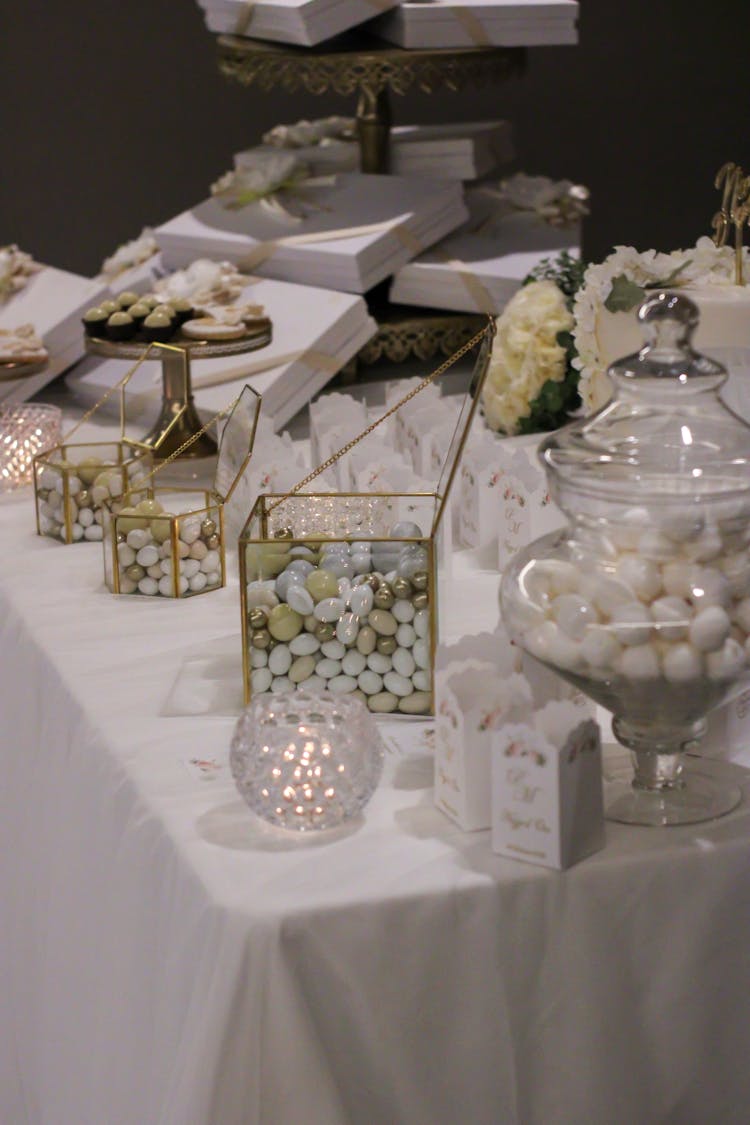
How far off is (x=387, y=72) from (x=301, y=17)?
0.56 feet

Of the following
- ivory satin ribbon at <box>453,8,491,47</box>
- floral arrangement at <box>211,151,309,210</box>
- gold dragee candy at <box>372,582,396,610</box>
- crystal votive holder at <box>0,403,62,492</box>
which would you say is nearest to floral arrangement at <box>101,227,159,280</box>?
floral arrangement at <box>211,151,309,210</box>

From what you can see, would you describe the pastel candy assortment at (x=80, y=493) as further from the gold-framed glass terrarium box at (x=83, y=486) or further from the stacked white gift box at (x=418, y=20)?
the stacked white gift box at (x=418, y=20)

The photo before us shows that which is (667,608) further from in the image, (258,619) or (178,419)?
(178,419)

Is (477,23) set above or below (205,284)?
above

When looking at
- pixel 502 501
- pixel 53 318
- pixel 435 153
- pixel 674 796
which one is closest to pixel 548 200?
pixel 435 153

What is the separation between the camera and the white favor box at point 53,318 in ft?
8.41

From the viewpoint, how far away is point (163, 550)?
67.5 inches

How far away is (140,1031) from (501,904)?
312 millimetres

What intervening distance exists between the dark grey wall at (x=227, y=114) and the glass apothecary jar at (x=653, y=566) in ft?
11.5

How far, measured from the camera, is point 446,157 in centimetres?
281

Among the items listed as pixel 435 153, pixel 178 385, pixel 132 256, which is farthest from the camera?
pixel 132 256

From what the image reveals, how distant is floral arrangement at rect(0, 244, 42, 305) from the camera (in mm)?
2779

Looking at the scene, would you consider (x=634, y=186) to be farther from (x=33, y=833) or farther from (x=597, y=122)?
(x=33, y=833)

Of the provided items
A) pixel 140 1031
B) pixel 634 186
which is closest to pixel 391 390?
pixel 140 1031
